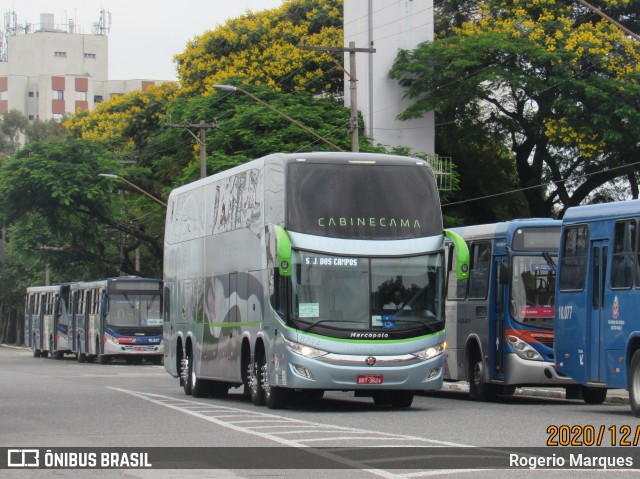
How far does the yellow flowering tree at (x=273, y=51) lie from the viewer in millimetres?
54531

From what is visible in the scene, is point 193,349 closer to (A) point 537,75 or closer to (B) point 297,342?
(B) point 297,342

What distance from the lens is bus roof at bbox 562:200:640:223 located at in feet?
62.4

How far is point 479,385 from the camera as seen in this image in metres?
25.0

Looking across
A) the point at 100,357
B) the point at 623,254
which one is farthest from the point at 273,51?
the point at 623,254

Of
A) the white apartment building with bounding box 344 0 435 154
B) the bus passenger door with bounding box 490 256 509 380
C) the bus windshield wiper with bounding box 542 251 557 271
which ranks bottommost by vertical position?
the bus passenger door with bounding box 490 256 509 380

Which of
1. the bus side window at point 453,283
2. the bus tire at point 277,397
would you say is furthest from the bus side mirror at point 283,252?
the bus side window at point 453,283

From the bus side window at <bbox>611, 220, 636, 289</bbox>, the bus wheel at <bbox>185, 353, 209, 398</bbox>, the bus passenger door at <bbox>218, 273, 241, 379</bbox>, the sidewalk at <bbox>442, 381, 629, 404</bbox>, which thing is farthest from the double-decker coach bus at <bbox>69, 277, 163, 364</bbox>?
the bus side window at <bbox>611, 220, 636, 289</bbox>

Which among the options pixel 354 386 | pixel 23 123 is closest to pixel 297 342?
pixel 354 386

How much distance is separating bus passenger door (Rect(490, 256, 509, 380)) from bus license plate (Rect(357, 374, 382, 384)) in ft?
13.8

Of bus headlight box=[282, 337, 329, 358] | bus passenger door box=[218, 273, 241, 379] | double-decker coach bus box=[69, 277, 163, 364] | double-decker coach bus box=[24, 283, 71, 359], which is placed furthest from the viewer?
double-decker coach bus box=[24, 283, 71, 359]

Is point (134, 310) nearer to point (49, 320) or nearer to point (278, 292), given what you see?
point (49, 320)

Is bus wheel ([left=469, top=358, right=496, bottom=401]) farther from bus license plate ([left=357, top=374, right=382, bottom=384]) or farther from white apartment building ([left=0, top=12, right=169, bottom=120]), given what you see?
white apartment building ([left=0, top=12, right=169, bottom=120])

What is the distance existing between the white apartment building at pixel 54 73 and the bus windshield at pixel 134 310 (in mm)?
86414

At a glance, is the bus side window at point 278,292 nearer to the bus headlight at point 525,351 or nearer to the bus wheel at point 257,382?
the bus wheel at point 257,382
